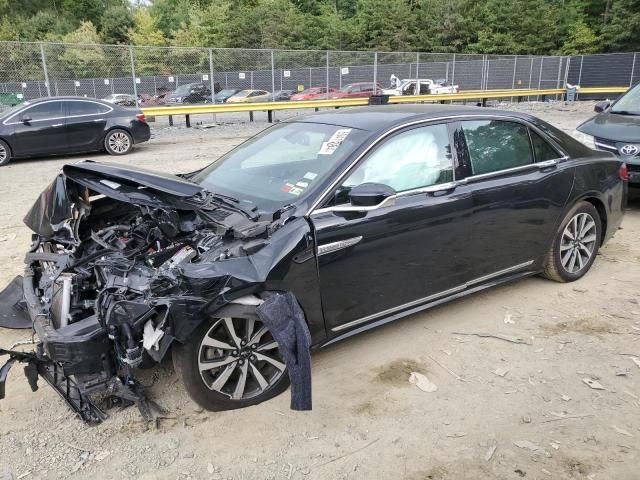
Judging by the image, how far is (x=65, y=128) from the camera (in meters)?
11.6

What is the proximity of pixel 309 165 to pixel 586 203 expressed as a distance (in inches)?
105

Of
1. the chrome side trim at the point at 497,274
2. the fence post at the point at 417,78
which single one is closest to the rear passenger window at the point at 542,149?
the chrome side trim at the point at 497,274

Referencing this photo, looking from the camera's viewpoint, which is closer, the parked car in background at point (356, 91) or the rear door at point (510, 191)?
the rear door at point (510, 191)

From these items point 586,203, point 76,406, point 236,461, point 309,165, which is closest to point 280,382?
point 236,461

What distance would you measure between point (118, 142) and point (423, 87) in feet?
55.1

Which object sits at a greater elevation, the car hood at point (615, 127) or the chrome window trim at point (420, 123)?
the chrome window trim at point (420, 123)

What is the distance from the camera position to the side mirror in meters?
3.18

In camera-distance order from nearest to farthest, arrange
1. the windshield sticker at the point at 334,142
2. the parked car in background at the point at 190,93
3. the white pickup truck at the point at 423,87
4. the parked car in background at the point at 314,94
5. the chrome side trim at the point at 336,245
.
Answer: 1. the chrome side trim at the point at 336,245
2. the windshield sticker at the point at 334,142
3. the parked car in background at the point at 190,93
4. the parked car in background at the point at 314,94
5. the white pickup truck at the point at 423,87

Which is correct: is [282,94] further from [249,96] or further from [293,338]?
[293,338]

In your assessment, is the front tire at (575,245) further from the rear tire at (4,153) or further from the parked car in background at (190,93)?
the parked car in background at (190,93)

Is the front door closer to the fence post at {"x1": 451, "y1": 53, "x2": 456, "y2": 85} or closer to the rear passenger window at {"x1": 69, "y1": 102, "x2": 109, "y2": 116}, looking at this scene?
the rear passenger window at {"x1": 69, "y1": 102, "x2": 109, "y2": 116}

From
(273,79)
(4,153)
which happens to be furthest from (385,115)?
(273,79)

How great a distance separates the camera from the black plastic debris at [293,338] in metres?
2.73

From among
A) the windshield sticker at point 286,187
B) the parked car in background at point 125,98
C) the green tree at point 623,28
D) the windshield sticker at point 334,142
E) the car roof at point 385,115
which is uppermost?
the green tree at point 623,28
